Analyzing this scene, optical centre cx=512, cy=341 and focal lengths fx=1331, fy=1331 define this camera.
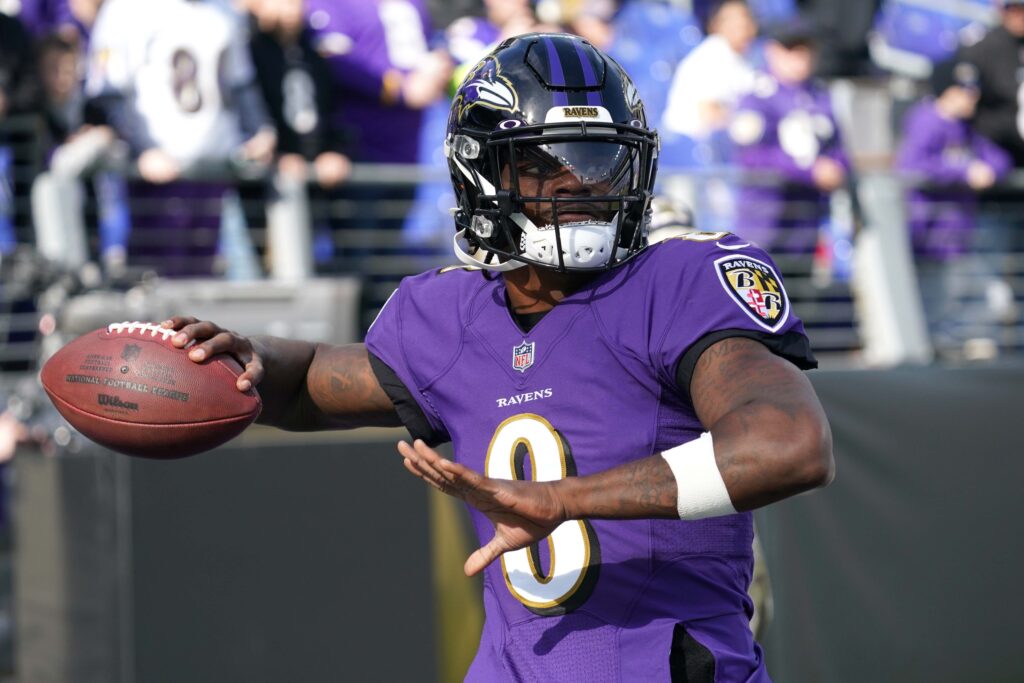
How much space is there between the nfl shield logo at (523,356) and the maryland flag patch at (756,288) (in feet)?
1.30

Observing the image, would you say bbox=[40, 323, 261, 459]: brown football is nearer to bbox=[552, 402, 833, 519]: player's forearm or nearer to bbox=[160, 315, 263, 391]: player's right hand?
bbox=[160, 315, 263, 391]: player's right hand

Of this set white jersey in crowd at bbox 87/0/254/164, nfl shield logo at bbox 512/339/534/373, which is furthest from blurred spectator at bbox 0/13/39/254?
nfl shield logo at bbox 512/339/534/373

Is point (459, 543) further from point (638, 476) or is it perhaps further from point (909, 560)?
point (638, 476)

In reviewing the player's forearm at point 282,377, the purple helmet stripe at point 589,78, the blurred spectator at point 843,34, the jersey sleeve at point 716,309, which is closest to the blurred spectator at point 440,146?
the blurred spectator at point 843,34

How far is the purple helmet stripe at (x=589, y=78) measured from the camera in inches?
99.5

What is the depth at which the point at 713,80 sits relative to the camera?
759 centimetres

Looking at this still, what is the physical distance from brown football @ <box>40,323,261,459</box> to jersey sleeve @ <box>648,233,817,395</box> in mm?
914

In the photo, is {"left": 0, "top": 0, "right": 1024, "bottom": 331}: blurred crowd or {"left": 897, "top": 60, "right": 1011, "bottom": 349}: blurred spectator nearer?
{"left": 0, "top": 0, "right": 1024, "bottom": 331}: blurred crowd

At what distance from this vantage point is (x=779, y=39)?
7820 millimetres

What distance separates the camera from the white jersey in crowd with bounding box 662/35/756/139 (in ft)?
24.8

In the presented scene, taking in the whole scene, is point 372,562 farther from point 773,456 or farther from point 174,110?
point 773,456

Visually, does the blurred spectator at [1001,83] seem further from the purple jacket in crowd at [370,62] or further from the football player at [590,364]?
the football player at [590,364]

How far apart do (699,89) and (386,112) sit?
1.80 meters

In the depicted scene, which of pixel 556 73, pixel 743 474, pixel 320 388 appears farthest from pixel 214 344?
pixel 743 474
